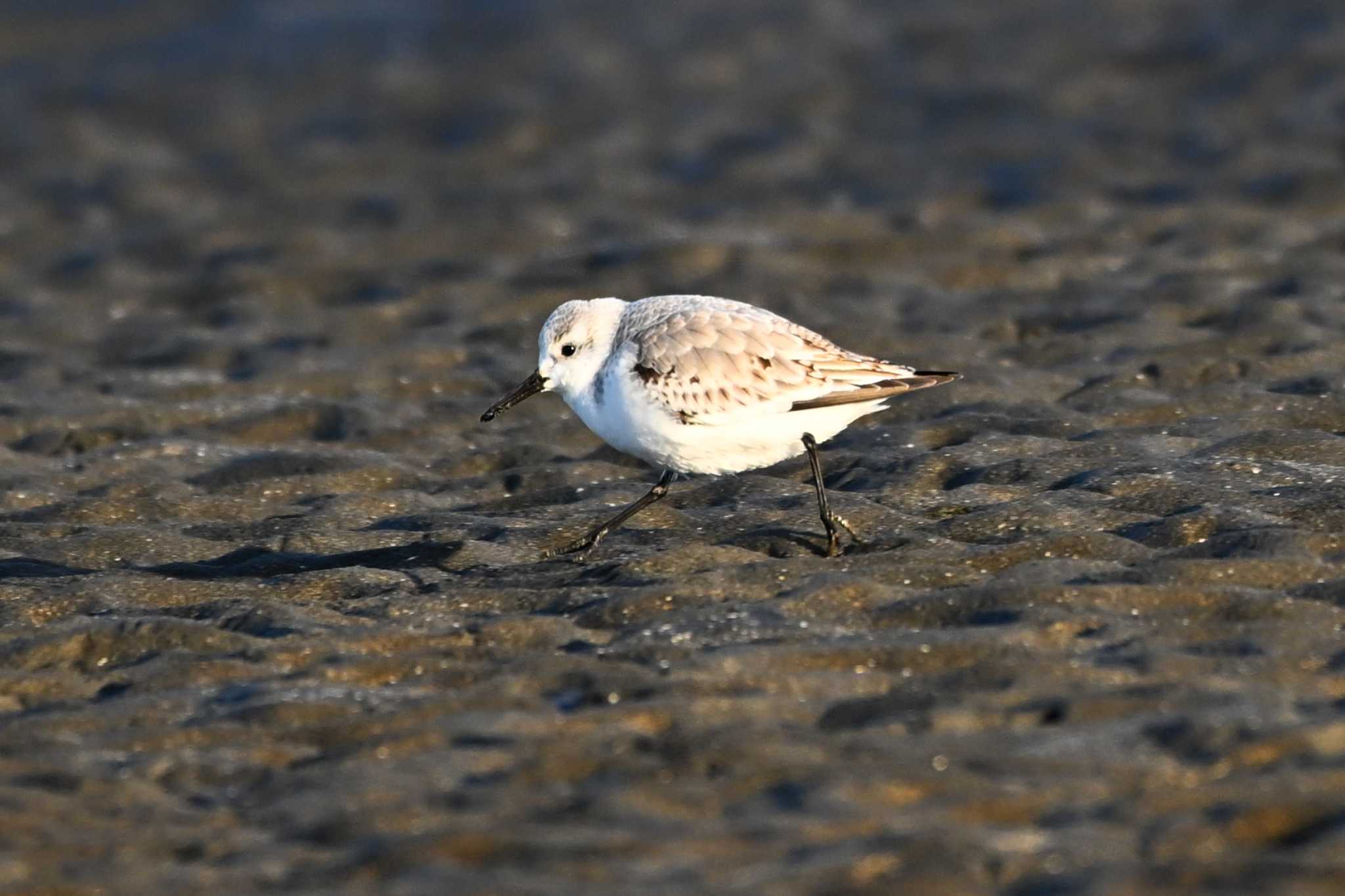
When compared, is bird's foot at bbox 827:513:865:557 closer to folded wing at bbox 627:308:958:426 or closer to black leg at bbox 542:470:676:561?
folded wing at bbox 627:308:958:426

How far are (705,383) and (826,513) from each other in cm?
66

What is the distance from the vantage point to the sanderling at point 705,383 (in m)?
7.09

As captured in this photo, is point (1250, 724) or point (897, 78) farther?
point (897, 78)

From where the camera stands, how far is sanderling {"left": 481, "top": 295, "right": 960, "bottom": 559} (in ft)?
23.3

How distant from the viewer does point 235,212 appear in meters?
13.5

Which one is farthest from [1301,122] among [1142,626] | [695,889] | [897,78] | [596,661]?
[695,889]

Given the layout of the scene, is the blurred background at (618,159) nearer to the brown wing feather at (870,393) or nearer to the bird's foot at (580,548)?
the brown wing feather at (870,393)

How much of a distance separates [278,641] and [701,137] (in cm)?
870

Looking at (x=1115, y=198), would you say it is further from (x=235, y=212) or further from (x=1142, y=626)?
(x=1142, y=626)

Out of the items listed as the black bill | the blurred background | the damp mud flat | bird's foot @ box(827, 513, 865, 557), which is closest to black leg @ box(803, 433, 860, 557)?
bird's foot @ box(827, 513, 865, 557)

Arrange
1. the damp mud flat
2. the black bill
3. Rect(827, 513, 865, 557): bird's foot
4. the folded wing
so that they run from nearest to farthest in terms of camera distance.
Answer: the damp mud flat
Rect(827, 513, 865, 557): bird's foot
the folded wing
the black bill

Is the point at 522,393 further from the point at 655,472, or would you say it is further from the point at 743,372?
the point at 743,372

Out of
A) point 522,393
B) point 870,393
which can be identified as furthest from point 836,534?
point 522,393

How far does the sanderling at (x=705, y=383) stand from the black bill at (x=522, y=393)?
0.24ft
